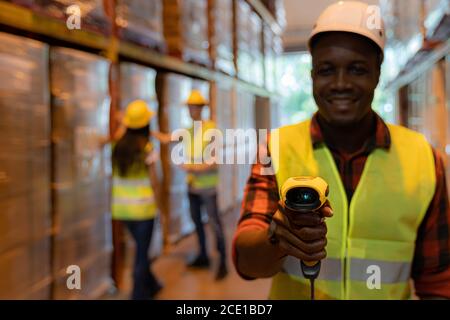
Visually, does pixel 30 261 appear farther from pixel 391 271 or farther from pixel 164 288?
pixel 391 271

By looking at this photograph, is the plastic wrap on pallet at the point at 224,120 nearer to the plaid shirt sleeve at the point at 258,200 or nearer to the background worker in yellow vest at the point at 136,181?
the background worker in yellow vest at the point at 136,181

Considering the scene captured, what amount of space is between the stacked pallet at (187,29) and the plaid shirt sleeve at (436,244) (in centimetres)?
360

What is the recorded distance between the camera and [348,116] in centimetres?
73

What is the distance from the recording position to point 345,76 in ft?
2.38

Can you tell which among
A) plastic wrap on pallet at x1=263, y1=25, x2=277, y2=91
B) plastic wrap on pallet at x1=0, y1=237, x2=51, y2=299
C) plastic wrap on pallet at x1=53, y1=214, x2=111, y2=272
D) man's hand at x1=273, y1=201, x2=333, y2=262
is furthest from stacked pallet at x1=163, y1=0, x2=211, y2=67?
man's hand at x1=273, y1=201, x2=333, y2=262

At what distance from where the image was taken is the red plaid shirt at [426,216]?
874 millimetres

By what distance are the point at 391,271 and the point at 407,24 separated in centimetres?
555

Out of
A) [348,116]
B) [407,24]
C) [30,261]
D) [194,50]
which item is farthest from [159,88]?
[348,116]

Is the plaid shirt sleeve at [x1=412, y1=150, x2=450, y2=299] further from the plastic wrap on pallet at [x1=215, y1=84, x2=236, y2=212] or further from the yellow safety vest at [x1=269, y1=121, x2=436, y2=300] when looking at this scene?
the plastic wrap on pallet at [x1=215, y1=84, x2=236, y2=212]

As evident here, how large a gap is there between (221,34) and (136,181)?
3.25 metres

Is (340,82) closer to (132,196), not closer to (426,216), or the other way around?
(426,216)

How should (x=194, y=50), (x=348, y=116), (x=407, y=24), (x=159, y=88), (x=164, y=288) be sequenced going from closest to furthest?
(x=348, y=116) < (x=164, y=288) < (x=159, y=88) < (x=194, y=50) < (x=407, y=24)

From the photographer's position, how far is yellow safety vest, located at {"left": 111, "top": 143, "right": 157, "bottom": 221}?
2.94 m
